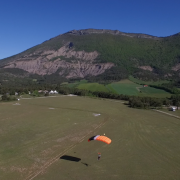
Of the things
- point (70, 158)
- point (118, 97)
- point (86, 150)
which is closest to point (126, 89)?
point (118, 97)

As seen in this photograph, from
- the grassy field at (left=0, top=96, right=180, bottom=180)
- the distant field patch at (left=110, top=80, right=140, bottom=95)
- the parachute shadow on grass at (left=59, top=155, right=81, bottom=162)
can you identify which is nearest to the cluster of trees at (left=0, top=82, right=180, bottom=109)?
the distant field patch at (left=110, top=80, right=140, bottom=95)

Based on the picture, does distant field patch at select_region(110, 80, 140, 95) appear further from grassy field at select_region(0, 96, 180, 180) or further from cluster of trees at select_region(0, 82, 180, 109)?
grassy field at select_region(0, 96, 180, 180)

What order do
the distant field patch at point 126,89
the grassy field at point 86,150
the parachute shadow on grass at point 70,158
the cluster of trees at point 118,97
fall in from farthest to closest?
1. the distant field patch at point 126,89
2. the cluster of trees at point 118,97
3. the parachute shadow on grass at point 70,158
4. the grassy field at point 86,150

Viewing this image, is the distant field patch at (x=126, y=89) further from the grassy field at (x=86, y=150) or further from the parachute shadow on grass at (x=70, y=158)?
the parachute shadow on grass at (x=70, y=158)

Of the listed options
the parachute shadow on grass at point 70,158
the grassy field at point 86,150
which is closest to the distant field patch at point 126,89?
the grassy field at point 86,150

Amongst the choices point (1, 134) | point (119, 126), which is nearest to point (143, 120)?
point (119, 126)

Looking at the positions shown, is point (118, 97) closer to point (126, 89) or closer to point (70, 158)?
point (126, 89)

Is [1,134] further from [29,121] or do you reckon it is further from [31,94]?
[31,94]

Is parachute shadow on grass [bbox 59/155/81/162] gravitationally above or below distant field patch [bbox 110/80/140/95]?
below
